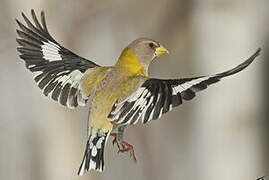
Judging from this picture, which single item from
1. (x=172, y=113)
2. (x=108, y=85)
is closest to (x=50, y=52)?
(x=108, y=85)

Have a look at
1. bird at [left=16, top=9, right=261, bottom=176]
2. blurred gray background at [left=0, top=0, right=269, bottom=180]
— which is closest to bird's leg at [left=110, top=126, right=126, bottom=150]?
bird at [left=16, top=9, right=261, bottom=176]

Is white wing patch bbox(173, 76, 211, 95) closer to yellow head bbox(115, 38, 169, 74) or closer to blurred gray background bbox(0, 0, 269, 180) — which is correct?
yellow head bbox(115, 38, 169, 74)

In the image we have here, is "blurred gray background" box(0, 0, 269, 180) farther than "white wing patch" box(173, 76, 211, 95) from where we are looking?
Yes

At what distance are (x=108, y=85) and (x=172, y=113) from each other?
0.82 m

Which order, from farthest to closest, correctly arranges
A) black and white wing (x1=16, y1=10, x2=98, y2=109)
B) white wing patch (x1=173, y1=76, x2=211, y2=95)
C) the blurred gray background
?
the blurred gray background, black and white wing (x1=16, y1=10, x2=98, y2=109), white wing patch (x1=173, y1=76, x2=211, y2=95)

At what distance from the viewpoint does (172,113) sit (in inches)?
55.9

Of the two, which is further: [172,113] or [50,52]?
[172,113]

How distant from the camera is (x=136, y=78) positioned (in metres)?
0.60

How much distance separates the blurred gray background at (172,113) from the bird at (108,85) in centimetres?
41

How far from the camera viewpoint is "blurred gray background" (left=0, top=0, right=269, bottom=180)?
1193mm

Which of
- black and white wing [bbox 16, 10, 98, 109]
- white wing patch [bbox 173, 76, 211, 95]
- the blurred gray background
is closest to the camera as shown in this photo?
white wing patch [bbox 173, 76, 211, 95]

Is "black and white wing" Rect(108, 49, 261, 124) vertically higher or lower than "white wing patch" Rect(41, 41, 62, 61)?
lower

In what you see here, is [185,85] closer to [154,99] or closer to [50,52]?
[154,99]

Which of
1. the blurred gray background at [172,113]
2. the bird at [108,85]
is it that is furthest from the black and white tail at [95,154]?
the blurred gray background at [172,113]
